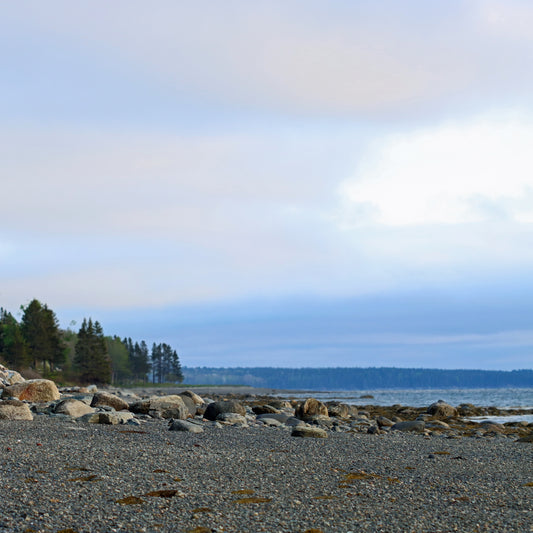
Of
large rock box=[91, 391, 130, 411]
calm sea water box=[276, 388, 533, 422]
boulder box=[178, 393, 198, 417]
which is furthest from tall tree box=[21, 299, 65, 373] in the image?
large rock box=[91, 391, 130, 411]

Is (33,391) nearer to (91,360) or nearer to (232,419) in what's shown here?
(232,419)

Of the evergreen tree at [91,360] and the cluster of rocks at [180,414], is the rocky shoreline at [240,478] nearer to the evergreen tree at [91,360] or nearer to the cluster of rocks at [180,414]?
the cluster of rocks at [180,414]

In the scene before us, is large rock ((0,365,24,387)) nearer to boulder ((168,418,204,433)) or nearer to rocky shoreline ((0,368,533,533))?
rocky shoreline ((0,368,533,533))

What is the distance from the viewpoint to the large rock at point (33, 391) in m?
28.4

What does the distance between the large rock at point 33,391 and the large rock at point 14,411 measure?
6.96 metres

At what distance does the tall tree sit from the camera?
90625 mm

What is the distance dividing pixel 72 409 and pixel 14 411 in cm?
260

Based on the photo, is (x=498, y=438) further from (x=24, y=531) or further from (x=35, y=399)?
(x=24, y=531)

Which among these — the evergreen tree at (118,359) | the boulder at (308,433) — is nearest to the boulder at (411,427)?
the boulder at (308,433)

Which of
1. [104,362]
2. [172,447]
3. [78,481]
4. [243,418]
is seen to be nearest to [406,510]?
[78,481]

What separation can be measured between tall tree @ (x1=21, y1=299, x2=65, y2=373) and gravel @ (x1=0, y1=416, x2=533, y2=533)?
2969 inches

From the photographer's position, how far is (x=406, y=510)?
34.2 ft

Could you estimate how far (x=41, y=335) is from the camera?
90812 millimetres

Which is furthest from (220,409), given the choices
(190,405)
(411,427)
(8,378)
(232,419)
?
(8,378)
